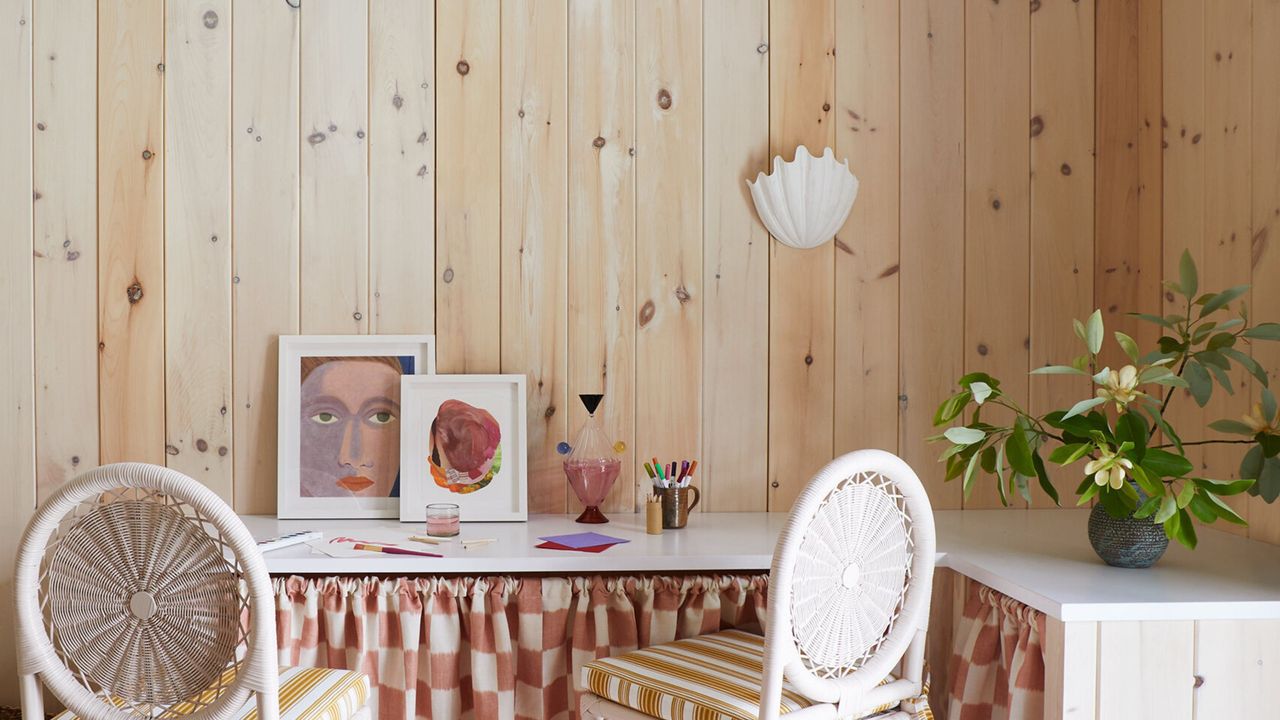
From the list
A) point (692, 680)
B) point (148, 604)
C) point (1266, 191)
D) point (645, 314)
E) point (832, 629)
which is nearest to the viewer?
point (148, 604)

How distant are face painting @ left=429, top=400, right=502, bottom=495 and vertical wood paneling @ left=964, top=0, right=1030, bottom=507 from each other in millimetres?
1176

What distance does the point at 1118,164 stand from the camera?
7.70 ft

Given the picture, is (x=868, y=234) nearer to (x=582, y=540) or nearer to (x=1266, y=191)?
(x=1266, y=191)

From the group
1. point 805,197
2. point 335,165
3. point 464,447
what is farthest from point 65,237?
point 805,197

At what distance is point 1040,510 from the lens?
91.8 inches

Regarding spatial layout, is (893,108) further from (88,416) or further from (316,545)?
(88,416)

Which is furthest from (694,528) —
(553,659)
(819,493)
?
(819,493)

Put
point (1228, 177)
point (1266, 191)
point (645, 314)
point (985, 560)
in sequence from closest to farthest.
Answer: point (985, 560) < point (1266, 191) < point (1228, 177) < point (645, 314)

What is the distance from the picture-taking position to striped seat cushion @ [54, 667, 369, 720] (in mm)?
1420

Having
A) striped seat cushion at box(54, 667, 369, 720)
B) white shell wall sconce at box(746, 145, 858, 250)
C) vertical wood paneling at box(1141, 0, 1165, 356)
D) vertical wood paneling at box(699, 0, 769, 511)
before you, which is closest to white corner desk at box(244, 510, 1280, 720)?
vertical wood paneling at box(699, 0, 769, 511)

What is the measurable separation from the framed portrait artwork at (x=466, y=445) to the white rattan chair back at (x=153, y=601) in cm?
82

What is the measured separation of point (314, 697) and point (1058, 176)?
203 centimetres

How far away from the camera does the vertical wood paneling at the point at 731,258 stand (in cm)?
228

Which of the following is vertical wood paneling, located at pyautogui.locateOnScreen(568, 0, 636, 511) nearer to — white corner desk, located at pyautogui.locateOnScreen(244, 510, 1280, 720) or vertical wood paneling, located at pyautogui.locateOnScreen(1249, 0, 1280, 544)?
white corner desk, located at pyautogui.locateOnScreen(244, 510, 1280, 720)
